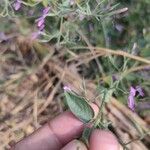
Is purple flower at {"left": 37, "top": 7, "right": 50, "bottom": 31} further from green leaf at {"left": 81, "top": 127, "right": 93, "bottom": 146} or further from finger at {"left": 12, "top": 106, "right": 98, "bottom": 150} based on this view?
green leaf at {"left": 81, "top": 127, "right": 93, "bottom": 146}

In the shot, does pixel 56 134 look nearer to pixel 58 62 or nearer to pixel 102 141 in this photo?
pixel 102 141

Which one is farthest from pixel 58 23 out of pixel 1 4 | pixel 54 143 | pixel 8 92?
pixel 54 143

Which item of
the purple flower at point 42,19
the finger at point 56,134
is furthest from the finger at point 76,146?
the purple flower at point 42,19

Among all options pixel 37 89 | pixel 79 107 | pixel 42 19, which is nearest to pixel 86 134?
pixel 79 107

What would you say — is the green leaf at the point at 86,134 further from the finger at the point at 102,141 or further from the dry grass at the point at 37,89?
the dry grass at the point at 37,89

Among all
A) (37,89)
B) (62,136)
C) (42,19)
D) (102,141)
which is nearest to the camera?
(102,141)

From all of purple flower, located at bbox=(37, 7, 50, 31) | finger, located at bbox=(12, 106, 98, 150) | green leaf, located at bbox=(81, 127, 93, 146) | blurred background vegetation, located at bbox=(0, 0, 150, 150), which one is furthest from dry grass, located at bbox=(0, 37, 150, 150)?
Answer: green leaf, located at bbox=(81, 127, 93, 146)
